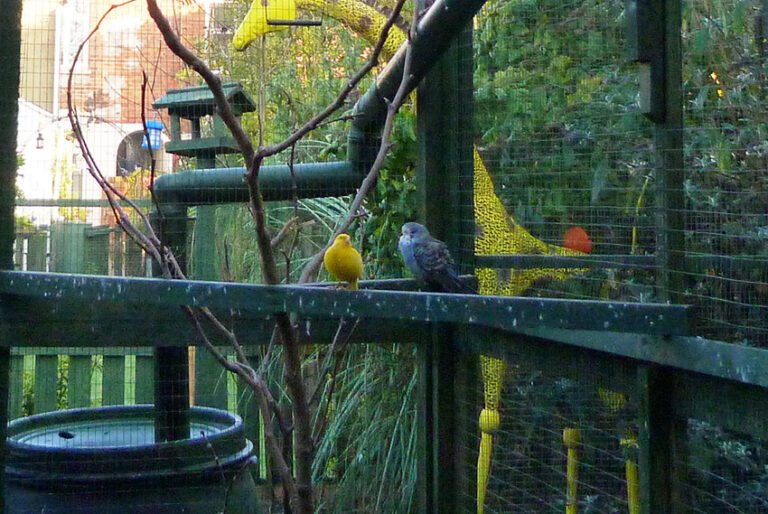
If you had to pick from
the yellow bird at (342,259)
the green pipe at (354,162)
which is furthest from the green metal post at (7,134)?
the yellow bird at (342,259)

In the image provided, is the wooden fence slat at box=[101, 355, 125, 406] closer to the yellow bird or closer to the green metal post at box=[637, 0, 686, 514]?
the yellow bird

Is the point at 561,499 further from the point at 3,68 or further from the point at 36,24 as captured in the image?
the point at 36,24

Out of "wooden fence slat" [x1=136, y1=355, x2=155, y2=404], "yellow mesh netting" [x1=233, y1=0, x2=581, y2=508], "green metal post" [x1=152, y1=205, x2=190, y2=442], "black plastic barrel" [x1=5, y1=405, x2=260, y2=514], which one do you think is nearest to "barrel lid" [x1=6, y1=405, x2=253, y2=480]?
"black plastic barrel" [x1=5, y1=405, x2=260, y2=514]

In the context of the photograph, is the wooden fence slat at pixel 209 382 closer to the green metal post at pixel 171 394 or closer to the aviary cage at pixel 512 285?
the aviary cage at pixel 512 285

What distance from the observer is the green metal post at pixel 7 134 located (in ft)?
7.93

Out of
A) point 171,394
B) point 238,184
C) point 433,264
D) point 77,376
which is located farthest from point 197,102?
point 77,376

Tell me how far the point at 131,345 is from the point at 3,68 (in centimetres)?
83

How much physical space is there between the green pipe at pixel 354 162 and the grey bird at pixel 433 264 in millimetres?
391

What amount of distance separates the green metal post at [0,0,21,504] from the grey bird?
3.64 ft

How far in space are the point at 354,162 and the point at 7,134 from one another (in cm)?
107

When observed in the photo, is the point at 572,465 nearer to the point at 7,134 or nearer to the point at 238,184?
the point at 238,184

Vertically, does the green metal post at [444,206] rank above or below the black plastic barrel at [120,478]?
above

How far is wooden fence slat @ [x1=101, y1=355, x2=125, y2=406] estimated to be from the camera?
13.5 feet

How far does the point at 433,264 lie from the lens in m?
2.54
